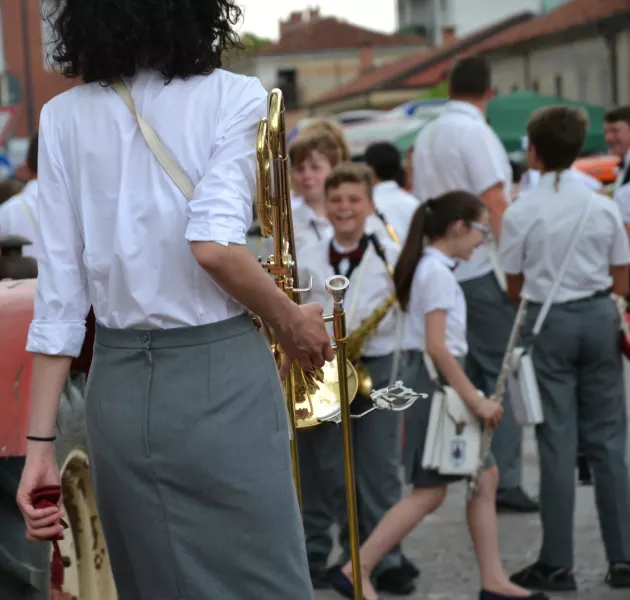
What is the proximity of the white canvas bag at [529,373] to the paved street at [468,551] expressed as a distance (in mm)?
706

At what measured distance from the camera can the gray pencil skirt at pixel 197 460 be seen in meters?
2.88

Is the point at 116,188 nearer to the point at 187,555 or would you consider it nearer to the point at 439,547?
the point at 187,555

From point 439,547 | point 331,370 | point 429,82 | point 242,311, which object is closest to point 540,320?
point 439,547

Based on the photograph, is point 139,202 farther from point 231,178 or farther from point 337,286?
point 337,286

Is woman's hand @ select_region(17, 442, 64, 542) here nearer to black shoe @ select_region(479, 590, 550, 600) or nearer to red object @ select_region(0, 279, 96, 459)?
red object @ select_region(0, 279, 96, 459)

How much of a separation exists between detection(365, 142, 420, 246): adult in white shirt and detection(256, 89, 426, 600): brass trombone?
3.77 meters

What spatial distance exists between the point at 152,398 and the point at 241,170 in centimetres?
47

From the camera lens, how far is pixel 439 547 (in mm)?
6758

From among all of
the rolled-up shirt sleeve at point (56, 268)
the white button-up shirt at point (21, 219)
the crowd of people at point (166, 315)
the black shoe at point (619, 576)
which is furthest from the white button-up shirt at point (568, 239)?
the rolled-up shirt sleeve at point (56, 268)

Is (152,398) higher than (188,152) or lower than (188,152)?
lower

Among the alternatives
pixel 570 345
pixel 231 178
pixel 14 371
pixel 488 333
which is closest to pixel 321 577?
pixel 570 345

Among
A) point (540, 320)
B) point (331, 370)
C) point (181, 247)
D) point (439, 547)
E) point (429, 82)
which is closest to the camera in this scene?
point (181, 247)

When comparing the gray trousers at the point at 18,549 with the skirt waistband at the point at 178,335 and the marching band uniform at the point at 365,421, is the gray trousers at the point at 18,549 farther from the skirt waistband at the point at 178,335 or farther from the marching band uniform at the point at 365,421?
the marching band uniform at the point at 365,421

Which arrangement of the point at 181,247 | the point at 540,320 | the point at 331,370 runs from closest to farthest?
the point at 181,247 → the point at 331,370 → the point at 540,320
